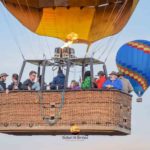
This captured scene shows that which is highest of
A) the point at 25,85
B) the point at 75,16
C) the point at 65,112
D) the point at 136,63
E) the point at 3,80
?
the point at 75,16

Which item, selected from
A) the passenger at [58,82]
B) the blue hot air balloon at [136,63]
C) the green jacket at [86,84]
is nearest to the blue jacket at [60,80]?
the passenger at [58,82]

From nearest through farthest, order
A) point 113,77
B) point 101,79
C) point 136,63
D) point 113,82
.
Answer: point 113,77, point 113,82, point 101,79, point 136,63

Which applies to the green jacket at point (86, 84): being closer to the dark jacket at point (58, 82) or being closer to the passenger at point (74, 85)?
the passenger at point (74, 85)

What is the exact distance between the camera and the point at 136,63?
2509 centimetres

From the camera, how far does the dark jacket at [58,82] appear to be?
1881cm

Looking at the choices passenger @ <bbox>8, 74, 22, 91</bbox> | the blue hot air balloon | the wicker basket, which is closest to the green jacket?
the wicker basket

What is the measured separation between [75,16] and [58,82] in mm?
2671

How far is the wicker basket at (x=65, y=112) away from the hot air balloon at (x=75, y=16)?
2.33 m

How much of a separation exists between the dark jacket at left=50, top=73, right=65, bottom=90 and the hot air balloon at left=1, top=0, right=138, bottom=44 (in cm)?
214

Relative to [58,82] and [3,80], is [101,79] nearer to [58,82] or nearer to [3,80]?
[58,82]

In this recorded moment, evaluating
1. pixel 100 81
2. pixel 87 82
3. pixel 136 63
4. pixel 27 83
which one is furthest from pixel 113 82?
pixel 136 63

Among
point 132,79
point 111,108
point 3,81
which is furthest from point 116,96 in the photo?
point 132,79

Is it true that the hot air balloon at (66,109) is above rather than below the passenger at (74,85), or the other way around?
below

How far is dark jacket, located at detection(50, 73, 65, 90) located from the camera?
18.8 metres
